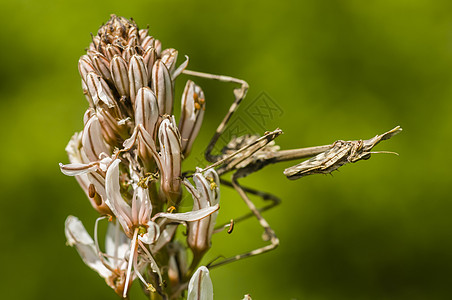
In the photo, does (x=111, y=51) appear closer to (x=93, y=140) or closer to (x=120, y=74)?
(x=120, y=74)

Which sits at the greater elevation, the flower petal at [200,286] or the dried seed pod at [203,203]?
the dried seed pod at [203,203]

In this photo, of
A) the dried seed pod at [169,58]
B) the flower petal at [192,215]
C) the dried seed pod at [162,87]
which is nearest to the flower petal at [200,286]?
the flower petal at [192,215]

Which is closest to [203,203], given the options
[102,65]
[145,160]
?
[145,160]

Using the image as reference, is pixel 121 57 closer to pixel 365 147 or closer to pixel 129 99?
pixel 129 99

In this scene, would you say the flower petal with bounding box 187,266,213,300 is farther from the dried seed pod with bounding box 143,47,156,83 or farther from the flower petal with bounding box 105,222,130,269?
the dried seed pod with bounding box 143,47,156,83

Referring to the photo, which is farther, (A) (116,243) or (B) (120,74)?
(A) (116,243)

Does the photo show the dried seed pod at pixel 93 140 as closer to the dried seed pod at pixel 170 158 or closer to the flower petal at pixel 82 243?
the dried seed pod at pixel 170 158

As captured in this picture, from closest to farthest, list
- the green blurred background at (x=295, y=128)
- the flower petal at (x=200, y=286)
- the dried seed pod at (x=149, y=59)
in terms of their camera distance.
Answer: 1. the flower petal at (x=200, y=286)
2. the dried seed pod at (x=149, y=59)
3. the green blurred background at (x=295, y=128)

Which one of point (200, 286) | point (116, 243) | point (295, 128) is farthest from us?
point (295, 128)
